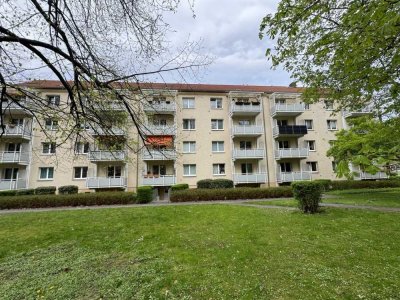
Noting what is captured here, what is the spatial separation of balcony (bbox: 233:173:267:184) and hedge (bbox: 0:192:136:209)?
40.9 ft

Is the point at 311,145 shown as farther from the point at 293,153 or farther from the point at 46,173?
the point at 46,173

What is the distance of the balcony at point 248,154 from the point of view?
28.0m

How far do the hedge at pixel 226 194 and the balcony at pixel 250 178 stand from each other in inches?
254

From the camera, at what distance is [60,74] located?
4773mm

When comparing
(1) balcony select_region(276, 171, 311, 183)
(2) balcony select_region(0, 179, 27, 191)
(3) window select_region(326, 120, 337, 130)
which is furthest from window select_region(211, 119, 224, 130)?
(2) balcony select_region(0, 179, 27, 191)

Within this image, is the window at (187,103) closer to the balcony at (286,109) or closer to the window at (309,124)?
the balcony at (286,109)

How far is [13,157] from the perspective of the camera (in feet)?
82.2

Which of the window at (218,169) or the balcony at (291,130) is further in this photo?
the balcony at (291,130)

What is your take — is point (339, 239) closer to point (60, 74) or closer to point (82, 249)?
point (82, 249)

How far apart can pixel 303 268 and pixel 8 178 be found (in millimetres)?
30831

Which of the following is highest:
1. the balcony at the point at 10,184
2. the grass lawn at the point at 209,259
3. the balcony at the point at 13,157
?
the balcony at the point at 13,157

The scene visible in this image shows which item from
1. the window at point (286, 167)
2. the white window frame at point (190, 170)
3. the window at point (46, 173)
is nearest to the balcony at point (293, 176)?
the window at point (286, 167)

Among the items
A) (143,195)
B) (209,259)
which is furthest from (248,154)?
(209,259)

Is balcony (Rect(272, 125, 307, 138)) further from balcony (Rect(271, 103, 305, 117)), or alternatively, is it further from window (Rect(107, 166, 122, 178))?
window (Rect(107, 166, 122, 178))
